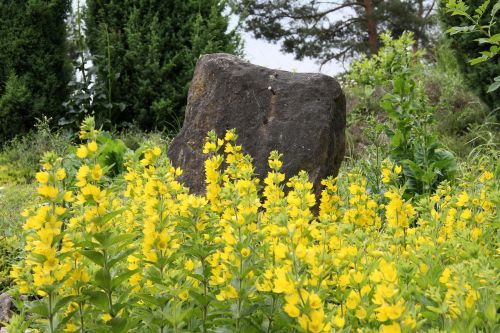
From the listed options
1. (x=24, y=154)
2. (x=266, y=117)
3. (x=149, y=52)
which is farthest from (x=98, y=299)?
(x=149, y=52)

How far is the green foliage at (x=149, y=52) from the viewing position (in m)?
10.1

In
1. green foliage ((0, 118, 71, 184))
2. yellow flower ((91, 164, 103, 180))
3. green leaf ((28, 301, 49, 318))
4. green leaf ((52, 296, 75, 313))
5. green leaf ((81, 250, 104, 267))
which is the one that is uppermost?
yellow flower ((91, 164, 103, 180))

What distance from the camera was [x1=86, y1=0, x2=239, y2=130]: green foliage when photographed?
1013 cm

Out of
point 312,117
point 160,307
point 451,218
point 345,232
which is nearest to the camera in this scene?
point 160,307

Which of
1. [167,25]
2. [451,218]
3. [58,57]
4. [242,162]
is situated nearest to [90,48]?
[58,57]

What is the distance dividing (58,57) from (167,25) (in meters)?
A: 1.98

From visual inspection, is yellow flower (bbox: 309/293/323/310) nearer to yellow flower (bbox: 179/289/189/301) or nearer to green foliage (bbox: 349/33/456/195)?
yellow flower (bbox: 179/289/189/301)

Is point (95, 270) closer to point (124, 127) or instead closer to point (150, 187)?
point (150, 187)

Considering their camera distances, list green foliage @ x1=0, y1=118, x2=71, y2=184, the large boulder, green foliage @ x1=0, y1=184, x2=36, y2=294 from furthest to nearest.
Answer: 1. green foliage @ x1=0, y1=118, x2=71, y2=184
2. the large boulder
3. green foliage @ x1=0, y1=184, x2=36, y2=294

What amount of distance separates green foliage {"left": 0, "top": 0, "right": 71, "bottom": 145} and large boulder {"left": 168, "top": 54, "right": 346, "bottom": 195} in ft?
19.0

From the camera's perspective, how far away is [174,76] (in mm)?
10430

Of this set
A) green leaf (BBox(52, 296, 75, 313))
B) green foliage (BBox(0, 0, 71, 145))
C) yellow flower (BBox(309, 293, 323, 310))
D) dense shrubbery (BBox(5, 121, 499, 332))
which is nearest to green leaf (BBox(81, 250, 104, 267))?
dense shrubbery (BBox(5, 121, 499, 332))

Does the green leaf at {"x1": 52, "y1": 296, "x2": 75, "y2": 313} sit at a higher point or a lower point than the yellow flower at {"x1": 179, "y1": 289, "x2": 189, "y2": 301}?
higher

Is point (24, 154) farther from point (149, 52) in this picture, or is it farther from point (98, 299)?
point (98, 299)
